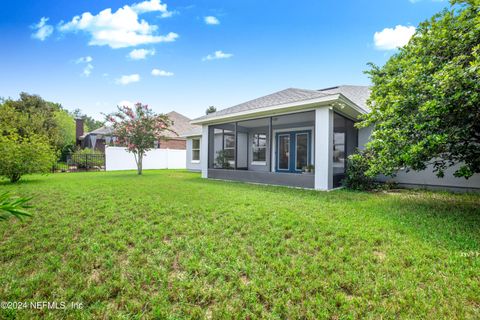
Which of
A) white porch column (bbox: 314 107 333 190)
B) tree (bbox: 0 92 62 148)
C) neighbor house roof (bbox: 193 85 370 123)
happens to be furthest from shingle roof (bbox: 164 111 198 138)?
white porch column (bbox: 314 107 333 190)

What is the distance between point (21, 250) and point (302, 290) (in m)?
4.05

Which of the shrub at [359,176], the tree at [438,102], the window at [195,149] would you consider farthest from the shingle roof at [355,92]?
the window at [195,149]

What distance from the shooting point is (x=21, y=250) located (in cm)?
328

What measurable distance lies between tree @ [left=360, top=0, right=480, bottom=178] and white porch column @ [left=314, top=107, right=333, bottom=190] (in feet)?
6.37

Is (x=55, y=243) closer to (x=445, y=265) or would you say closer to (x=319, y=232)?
(x=319, y=232)

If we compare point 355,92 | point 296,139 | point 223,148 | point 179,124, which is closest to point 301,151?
point 296,139

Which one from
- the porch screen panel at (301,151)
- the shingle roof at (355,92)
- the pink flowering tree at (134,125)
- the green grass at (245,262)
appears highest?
the shingle roof at (355,92)

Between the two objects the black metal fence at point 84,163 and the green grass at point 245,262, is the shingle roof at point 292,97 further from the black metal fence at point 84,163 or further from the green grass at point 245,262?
the black metal fence at point 84,163

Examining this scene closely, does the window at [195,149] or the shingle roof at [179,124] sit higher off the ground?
the shingle roof at [179,124]

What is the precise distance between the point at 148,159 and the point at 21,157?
391 inches

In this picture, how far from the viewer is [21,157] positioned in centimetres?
920

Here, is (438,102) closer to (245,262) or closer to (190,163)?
(245,262)

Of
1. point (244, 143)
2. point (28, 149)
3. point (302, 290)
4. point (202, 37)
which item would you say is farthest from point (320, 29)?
point (28, 149)

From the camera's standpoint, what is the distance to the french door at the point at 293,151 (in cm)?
1088
